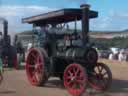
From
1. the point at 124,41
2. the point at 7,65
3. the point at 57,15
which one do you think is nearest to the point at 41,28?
the point at 57,15

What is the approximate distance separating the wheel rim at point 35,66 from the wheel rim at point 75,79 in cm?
131

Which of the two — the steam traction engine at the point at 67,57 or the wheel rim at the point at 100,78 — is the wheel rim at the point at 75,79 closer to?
the steam traction engine at the point at 67,57

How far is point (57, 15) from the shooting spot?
1096cm

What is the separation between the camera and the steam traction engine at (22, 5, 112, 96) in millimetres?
10156

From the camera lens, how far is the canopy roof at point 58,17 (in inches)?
427

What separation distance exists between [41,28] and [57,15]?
4.70 feet

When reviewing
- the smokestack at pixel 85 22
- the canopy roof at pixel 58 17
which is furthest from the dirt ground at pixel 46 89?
the canopy roof at pixel 58 17

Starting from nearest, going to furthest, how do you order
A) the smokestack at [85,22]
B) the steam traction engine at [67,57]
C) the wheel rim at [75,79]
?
the wheel rim at [75,79] → the steam traction engine at [67,57] → the smokestack at [85,22]

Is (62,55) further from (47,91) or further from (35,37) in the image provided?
(35,37)

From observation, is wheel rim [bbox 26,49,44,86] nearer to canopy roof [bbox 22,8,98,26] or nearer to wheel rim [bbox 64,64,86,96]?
canopy roof [bbox 22,8,98,26]

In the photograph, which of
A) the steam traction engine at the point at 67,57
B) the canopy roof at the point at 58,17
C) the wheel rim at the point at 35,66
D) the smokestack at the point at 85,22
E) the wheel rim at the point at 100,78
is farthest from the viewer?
the wheel rim at the point at 35,66

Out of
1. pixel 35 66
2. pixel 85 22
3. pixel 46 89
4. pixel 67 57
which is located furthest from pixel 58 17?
pixel 46 89

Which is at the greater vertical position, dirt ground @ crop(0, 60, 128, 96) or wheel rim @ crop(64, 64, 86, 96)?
wheel rim @ crop(64, 64, 86, 96)

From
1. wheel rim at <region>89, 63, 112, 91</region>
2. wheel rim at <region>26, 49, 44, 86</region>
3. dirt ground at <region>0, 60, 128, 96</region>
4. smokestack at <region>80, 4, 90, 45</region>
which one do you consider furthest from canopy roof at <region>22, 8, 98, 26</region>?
dirt ground at <region>0, 60, 128, 96</region>
